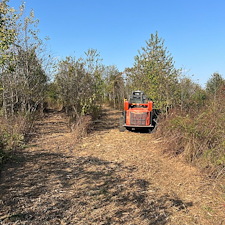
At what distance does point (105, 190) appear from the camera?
151 inches

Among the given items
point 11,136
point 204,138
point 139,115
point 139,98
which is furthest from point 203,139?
point 11,136

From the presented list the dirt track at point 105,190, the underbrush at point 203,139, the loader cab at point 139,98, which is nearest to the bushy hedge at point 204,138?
the underbrush at point 203,139

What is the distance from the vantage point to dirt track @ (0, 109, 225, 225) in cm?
303

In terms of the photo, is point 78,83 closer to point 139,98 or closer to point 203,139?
point 139,98

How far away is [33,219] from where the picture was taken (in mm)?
2939

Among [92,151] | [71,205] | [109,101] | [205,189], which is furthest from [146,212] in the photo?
[109,101]

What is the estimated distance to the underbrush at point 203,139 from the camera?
413 centimetres

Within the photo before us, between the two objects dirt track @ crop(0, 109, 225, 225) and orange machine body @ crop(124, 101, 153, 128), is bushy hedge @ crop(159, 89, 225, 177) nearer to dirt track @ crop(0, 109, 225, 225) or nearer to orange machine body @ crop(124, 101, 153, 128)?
dirt track @ crop(0, 109, 225, 225)

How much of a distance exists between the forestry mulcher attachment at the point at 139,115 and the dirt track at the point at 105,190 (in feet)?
6.94

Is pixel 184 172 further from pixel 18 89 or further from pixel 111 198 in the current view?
pixel 18 89

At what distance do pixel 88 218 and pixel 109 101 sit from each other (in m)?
21.3

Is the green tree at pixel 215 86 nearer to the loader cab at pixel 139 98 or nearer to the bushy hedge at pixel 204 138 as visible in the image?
the bushy hedge at pixel 204 138

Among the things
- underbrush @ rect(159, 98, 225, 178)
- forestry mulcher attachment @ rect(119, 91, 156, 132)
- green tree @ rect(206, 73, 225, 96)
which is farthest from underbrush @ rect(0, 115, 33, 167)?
green tree @ rect(206, 73, 225, 96)

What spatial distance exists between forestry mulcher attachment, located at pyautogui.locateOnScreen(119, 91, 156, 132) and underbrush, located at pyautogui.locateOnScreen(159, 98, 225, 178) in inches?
108
